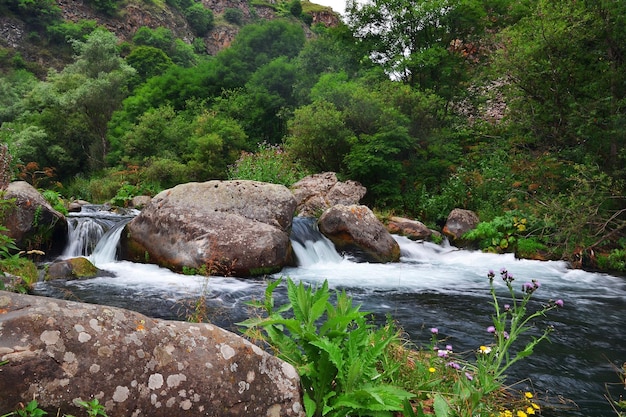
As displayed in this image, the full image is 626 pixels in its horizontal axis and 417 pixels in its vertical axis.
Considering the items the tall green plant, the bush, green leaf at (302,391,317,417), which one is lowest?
green leaf at (302,391,317,417)

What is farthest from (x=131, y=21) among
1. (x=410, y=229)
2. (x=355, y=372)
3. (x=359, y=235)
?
(x=355, y=372)

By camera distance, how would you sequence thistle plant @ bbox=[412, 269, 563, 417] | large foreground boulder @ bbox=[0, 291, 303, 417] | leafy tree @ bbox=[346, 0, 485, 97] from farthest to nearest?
leafy tree @ bbox=[346, 0, 485, 97] < thistle plant @ bbox=[412, 269, 563, 417] < large foreground boulder @ bbox=[0, 291, 303, 417]

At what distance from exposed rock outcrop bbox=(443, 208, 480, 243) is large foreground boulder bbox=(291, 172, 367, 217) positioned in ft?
10.6

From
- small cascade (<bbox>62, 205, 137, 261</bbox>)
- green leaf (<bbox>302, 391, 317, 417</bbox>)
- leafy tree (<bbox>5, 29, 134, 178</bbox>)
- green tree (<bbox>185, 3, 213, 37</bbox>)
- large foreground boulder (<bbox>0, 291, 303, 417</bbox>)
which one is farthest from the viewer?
green tree (<bbox>185, 3, 213, 37</bbox>)

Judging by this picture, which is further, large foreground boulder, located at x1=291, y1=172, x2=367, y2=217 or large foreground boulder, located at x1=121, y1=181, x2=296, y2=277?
large foreground boulder, located at x1=291, y1=172, x2=367, y2=217

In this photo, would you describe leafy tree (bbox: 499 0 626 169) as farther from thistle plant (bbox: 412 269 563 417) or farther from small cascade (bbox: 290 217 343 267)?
thistle plant (bbox: 412 269 563 417)

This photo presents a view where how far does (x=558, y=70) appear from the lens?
464 inches

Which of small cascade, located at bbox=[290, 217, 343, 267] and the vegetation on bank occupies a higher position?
the vegetation on bank

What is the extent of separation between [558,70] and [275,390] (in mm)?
12974

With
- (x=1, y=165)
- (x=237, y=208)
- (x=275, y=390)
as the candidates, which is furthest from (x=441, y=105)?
(x=275, y=390)

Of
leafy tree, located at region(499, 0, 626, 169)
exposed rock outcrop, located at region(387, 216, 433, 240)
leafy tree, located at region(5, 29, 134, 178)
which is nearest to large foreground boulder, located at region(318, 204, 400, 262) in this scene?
exposed rock outcrop, located at region(387, 216, 433, 240)

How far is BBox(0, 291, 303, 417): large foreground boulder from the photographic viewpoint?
5.85ft

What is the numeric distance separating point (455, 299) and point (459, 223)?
6.52 m

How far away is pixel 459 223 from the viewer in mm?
13812
